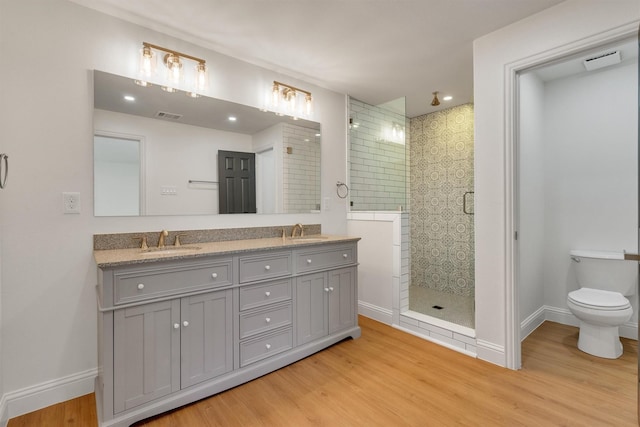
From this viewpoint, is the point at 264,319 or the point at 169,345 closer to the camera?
the point at 169,345

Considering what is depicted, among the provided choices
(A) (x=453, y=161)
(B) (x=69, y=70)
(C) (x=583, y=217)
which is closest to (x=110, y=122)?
(B) (x=69, y=70)

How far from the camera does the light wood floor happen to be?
65.8 inches

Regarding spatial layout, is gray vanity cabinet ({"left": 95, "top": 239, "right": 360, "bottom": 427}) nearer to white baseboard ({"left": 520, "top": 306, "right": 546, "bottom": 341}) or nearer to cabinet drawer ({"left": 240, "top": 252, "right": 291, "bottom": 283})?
cabinet drawer ({"left": 240, "top": 252, "right": 291, "bottom": 283})

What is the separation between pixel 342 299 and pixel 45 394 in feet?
6.60

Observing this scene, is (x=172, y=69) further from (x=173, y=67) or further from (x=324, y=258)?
(x=324, y=258)

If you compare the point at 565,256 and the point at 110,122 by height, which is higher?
the point at 110,122

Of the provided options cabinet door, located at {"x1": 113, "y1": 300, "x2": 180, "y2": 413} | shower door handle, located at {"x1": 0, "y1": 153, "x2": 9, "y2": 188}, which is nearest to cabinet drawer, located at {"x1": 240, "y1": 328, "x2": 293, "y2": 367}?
cabinet door, located at {"x1": 113, "y1": 300, "x2": 180, "y2": 413}

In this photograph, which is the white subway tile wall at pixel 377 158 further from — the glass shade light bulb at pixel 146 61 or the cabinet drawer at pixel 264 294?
the glass shade light bulb at pixel 146 61

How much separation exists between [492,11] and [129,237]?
2828mm

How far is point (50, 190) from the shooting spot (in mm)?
1808

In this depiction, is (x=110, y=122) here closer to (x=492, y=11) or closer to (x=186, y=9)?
(x=186, y=9)

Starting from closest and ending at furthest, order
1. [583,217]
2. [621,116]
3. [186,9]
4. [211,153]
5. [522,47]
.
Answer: [186,9] → [522,47] → [211,153] → [621,116] → [583,217]

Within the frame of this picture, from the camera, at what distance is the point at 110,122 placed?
6.61 ft

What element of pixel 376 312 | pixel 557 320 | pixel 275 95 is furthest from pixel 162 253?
pixel 557 320
